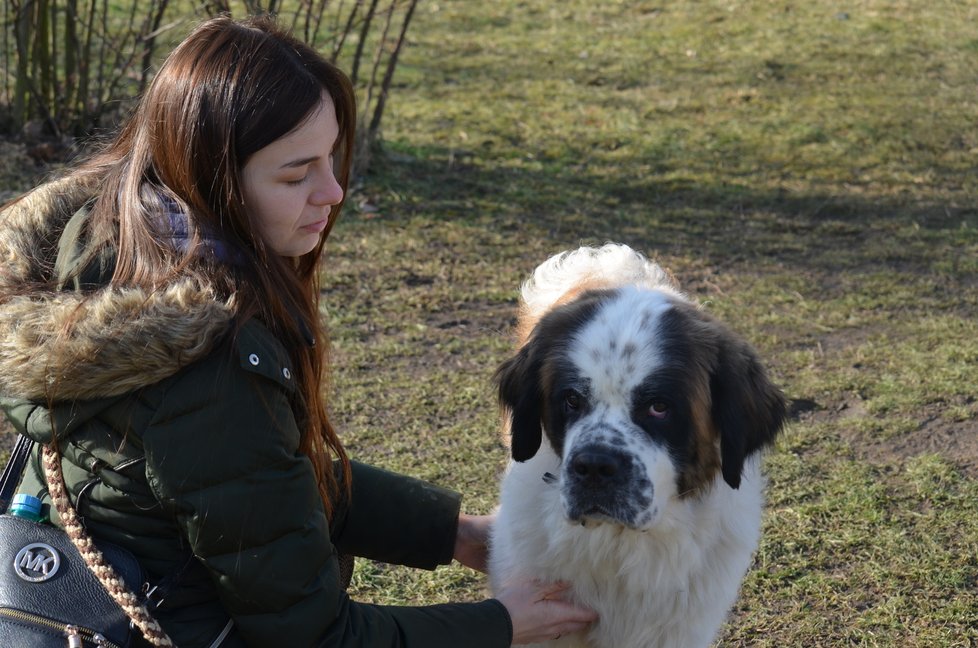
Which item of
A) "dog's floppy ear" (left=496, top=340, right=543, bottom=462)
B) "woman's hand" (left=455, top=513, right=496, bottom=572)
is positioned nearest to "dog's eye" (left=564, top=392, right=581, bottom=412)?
"dog's floppy ear" (left=496, top=340, right=543, bottom=462)

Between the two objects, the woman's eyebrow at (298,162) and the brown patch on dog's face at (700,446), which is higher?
the woman's eyebrow at (298,162)

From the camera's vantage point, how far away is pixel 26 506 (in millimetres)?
2352

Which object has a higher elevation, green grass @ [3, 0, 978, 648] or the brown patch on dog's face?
the brown patch on dog's face

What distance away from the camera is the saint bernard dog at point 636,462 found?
8.80 feet

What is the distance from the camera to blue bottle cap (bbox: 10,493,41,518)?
2.34m

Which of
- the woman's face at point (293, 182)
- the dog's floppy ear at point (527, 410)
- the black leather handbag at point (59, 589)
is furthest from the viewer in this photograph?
the dog's floppy ear at point (527, 410)

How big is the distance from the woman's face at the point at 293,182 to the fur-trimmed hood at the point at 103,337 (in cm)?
29

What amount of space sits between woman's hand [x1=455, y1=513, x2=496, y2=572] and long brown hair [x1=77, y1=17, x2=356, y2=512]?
976mm

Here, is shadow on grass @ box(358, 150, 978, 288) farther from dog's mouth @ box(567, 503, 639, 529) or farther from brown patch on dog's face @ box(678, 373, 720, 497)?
dog's mouth @ box(567, 503, 639, 529)

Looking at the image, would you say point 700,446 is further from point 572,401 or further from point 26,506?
point 26,506

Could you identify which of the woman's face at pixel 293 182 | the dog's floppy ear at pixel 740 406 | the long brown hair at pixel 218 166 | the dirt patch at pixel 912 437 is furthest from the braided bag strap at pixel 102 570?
the dirt patch at pixel 912 437

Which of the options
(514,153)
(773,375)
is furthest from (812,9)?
(773,375)

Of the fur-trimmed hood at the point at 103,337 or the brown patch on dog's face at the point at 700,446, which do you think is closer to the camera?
the fur-trimmed hood at the point at 103,337

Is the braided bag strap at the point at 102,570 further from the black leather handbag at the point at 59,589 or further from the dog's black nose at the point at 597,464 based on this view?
the dog's black nose at the point at 597,464
